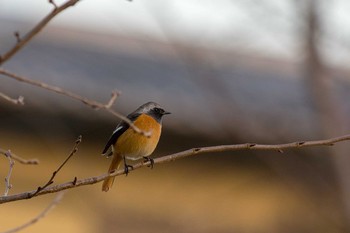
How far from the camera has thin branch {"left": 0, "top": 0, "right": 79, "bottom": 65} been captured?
2.45m

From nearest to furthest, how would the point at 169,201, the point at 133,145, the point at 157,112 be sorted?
the point at 133,145, the point at 157,112, the point at 169,201

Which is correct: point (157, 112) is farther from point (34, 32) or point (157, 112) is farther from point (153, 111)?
point (34, 32)

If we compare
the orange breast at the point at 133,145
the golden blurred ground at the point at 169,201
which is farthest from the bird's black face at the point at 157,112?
the golden blurred ground at the point at 169,201

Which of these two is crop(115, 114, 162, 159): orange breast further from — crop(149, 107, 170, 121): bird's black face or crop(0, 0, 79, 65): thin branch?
crop(0, 0, 79, 65): thin branch

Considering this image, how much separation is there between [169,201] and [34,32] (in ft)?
21.4

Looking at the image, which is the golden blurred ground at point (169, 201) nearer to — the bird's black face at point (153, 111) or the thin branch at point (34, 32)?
the bird's black face at point (153, 111)

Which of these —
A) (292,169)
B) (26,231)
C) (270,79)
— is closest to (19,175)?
(26,231)

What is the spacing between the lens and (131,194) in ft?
28.9

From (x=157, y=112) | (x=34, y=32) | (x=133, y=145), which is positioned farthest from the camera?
(x=157, y=112)

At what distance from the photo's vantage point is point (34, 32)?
98.7 inches

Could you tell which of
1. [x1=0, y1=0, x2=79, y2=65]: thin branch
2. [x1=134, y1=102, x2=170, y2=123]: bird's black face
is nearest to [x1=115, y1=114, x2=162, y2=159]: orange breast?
[x1=134, y1=102, x2=170, y2=123]: bird's black face

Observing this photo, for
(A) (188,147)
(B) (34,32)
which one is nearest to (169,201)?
(A) (188,147)

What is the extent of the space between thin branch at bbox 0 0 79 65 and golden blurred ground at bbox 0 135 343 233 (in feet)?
18.4

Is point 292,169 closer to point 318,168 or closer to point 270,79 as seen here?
point 318,168
